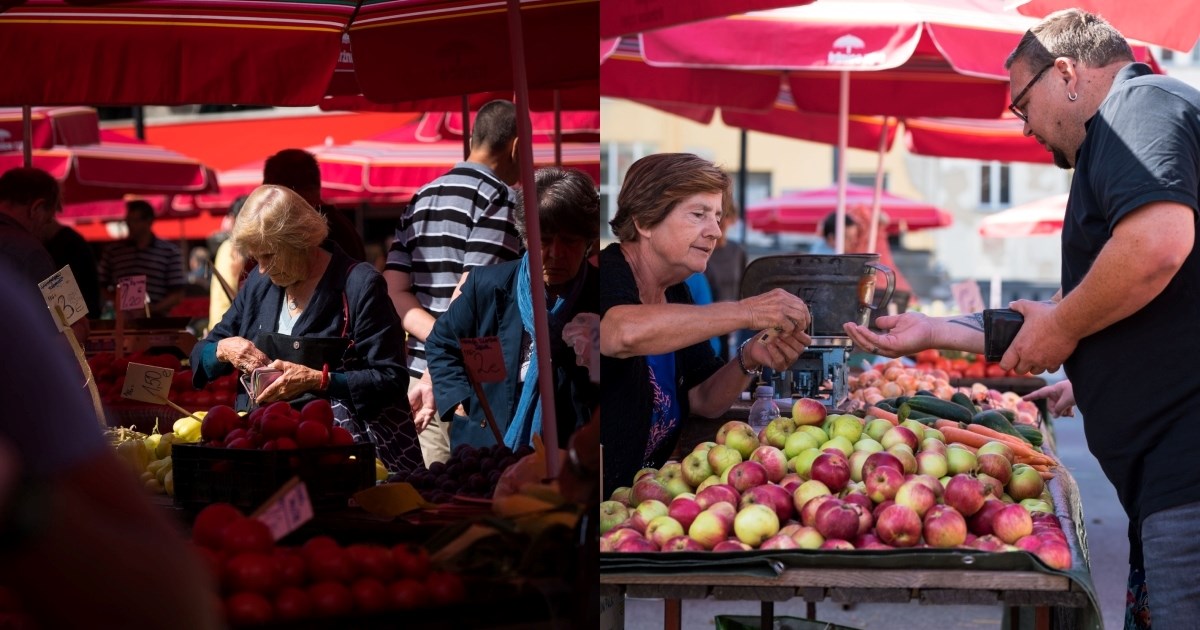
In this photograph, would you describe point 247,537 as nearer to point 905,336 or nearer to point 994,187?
point 905,336

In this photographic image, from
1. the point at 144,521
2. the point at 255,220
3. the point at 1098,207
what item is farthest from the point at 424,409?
the point at 144,521

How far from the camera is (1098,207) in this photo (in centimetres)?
296

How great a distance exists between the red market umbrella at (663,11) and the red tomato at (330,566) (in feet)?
8.38

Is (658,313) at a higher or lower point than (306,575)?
higher

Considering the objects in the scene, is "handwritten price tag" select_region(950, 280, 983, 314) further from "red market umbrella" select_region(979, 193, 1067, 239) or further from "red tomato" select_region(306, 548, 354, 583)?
"red market umbrella" select_region(979, 193, 1067, 239)

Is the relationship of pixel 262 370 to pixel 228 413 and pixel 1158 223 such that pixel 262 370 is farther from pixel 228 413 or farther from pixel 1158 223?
pixel 1158 223

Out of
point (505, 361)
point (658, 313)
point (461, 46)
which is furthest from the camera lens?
point (658, 313)

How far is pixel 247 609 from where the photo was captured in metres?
1.97

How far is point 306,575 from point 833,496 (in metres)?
1.33

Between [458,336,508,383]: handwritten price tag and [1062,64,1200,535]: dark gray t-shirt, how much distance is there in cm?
133

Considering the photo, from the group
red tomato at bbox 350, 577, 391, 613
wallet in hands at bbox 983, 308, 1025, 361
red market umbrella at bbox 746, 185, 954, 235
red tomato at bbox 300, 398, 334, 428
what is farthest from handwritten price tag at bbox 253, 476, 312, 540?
red market umbrella at bbox 746, 185, 954, 235

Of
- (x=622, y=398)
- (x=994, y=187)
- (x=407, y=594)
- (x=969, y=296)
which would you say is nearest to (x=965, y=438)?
(x=622, y=398)

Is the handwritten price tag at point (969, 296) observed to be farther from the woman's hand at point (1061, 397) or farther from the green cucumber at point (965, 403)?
the woman's hand at point (1061, 397)

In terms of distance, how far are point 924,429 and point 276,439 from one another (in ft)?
5.73
